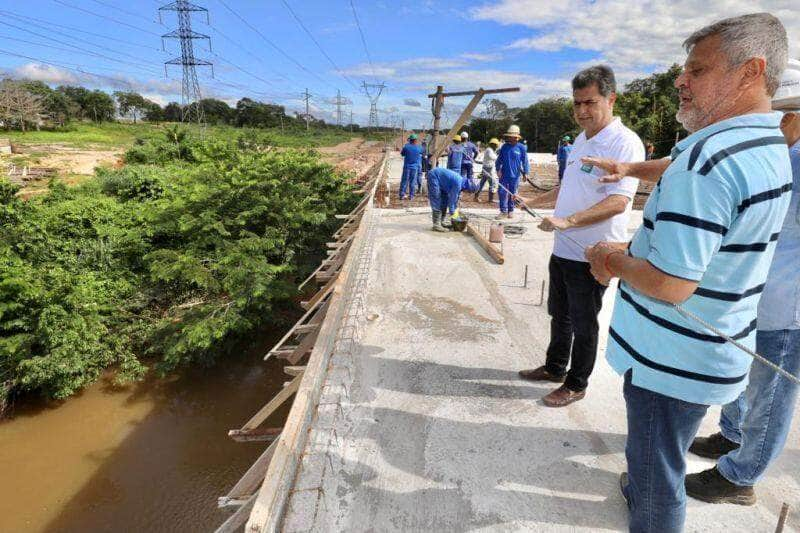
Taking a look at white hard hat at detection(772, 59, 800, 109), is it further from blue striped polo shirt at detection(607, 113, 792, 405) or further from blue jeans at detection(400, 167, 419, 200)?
blue jeans at detection(400, 167, 419, 200)

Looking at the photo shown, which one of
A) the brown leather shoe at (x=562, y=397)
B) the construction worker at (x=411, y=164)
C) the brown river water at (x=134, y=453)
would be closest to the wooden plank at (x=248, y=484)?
the brown leather shoe at (x=562, y=397)

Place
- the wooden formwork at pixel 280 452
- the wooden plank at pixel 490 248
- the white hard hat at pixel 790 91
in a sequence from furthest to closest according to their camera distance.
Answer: the wooden plank at pixel 490 248 < the wooden formwork at pixel 280 452 < the white hard hat at pixel 790 91

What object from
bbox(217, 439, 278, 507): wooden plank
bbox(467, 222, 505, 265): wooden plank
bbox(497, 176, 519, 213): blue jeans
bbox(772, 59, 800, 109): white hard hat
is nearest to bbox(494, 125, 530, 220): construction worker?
bbox(497, 176, 519, 213): blue jeans

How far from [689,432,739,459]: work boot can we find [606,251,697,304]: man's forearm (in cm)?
166

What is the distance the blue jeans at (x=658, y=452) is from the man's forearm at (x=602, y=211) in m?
1.12

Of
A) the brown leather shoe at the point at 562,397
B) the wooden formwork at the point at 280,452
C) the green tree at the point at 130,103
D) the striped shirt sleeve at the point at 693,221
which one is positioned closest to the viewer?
the striped shirt sleeve at the point at 693,221

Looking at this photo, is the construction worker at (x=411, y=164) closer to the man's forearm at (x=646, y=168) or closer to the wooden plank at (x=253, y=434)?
the wooden plank at (x=253, y=434)

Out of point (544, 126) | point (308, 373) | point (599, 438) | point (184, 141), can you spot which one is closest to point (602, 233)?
point (599, 438)

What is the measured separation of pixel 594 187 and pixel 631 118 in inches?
1077

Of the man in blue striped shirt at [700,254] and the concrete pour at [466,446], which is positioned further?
the concrete pour at [466,446]

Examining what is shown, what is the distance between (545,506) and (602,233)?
154 centimetres

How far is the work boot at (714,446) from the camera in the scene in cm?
250

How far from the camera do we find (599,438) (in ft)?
8.81

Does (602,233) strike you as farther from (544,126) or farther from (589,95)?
(544,126)
